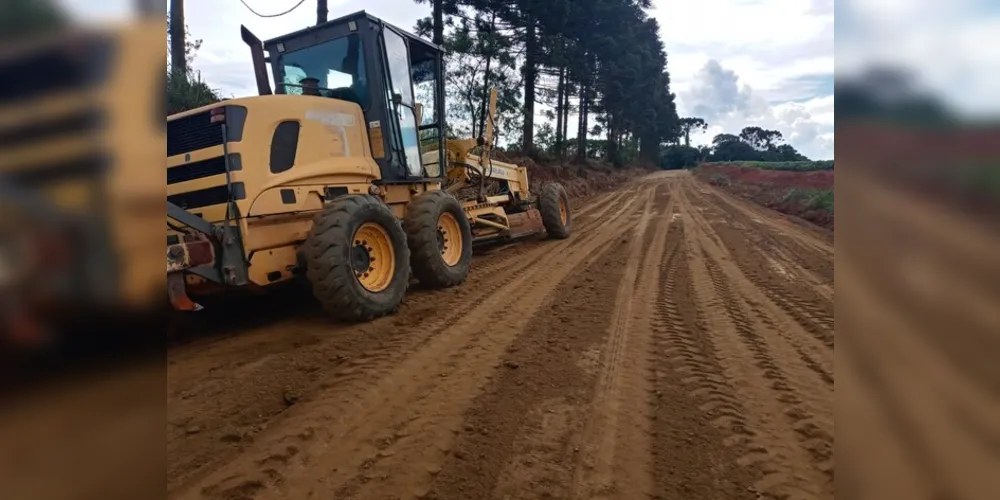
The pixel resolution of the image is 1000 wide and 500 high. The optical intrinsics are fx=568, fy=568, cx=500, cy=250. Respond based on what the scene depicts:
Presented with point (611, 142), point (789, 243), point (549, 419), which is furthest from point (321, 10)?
point (611, 142)

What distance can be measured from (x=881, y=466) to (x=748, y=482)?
2.19m

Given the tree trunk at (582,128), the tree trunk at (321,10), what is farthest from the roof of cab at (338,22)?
the tree trunk at (582,128)

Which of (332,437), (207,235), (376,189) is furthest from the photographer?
(376,189)

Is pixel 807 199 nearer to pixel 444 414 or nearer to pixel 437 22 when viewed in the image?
pixel 437 22

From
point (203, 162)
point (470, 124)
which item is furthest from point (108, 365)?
point (470, 124)

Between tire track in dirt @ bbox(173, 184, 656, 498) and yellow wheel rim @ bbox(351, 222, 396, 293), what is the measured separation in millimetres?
780

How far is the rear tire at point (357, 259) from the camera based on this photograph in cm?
477

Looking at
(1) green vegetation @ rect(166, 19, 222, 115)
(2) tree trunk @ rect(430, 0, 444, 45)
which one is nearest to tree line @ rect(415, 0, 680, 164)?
(2) tree trunk @ rect(430, 0, 444, 45)

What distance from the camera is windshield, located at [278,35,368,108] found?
6.46 m

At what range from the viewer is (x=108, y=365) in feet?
1.99

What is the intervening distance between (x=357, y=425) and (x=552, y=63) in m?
23.2

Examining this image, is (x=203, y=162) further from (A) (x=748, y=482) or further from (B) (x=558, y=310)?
(A) (x=748, y=482)

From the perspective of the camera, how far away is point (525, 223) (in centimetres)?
1045

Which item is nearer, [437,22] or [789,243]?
[789,243]
